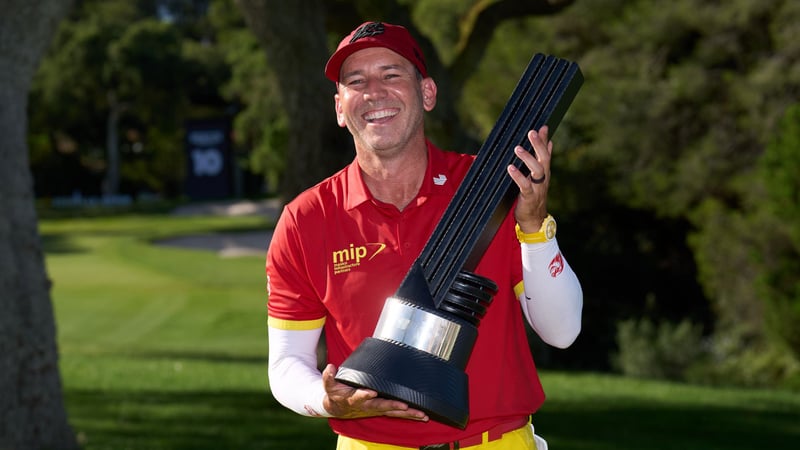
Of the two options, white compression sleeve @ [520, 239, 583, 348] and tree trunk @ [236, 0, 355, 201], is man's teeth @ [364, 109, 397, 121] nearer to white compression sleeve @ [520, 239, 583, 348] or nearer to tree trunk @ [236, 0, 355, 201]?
white compression sleeve @ [520, 239, 583, 348]

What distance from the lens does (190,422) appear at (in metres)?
9.57

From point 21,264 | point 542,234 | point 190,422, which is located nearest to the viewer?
point 542,234

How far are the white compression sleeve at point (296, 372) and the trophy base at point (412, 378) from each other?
16.5 inches

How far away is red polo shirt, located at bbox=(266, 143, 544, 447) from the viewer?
3029 millimetres

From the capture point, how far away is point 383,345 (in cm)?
243

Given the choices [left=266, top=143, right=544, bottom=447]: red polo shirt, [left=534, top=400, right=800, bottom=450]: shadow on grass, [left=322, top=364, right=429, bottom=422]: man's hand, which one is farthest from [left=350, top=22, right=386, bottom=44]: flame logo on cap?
[left=534, top=400, right=800, bottom=450]: shadow on grass

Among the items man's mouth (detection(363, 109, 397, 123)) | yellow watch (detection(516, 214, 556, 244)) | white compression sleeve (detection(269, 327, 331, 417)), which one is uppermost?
man's mouth (detection(363, 109, 397, 123))

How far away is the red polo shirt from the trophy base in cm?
58

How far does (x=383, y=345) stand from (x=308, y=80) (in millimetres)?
8209

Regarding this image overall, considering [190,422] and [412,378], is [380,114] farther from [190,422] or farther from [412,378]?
[190,422]

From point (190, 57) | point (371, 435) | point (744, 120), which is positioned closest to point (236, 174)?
point (190, 57)

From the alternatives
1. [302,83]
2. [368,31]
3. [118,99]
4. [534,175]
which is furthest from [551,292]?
[118,99]

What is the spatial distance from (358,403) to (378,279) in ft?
1.93

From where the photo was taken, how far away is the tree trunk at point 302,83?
10281 millimetres
